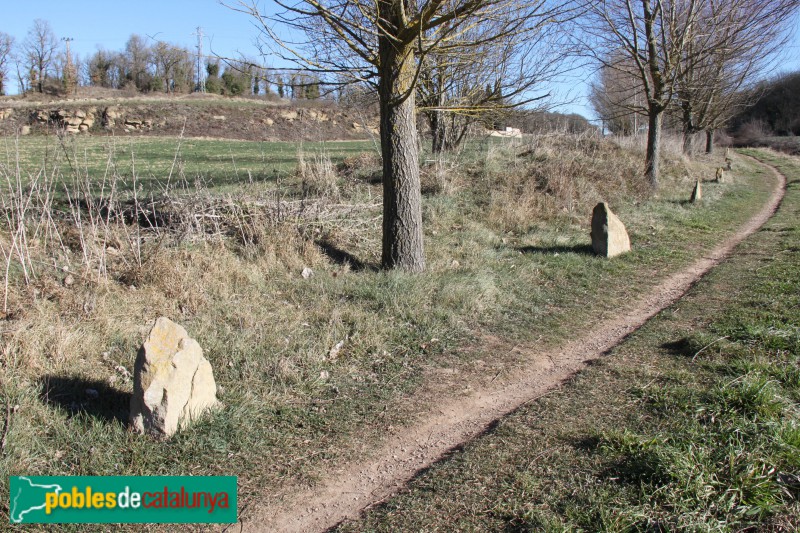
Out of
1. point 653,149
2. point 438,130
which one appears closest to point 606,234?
point 438,130

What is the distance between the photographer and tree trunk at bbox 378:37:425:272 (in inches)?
263

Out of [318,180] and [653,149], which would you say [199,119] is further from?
[653,149]

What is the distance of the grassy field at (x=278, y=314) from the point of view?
3717 millimetres

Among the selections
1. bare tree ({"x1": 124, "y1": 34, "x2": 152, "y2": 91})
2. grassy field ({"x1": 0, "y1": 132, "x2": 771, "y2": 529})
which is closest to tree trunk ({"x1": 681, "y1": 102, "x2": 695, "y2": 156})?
grassy field ({"x1": 0, "y1": 132, "x2": 771, "y2": 529})

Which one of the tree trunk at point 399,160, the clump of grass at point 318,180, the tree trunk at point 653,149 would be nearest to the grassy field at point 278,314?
the clump of grass at point 318,180

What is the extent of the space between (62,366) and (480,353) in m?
3.84

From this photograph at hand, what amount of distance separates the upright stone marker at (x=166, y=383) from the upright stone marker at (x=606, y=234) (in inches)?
292

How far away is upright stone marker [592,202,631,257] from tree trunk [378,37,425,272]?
3.69 m

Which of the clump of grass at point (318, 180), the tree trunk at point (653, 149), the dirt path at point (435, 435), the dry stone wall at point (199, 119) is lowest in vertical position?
the dirt path at point (435, 435)

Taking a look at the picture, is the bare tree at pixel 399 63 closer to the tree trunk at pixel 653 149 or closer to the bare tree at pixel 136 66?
the tree trunk at pixel 653 149

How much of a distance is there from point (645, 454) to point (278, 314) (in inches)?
153

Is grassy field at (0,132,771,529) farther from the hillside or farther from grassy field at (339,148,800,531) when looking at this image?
the hillside

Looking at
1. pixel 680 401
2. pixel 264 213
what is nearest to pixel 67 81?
pixel 264 213

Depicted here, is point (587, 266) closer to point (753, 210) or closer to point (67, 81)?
point (753, 210)
